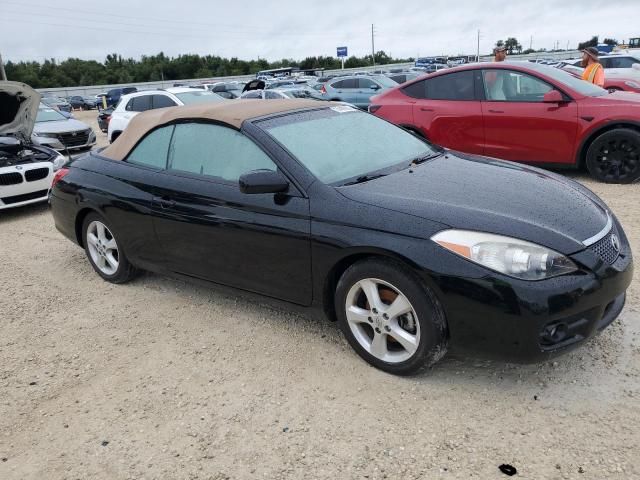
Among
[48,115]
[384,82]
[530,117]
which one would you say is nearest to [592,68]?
[530,117]

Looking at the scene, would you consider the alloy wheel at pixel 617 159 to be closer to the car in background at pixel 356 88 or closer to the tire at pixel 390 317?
the tire at pixel 390 317

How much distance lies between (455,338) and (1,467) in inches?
91.3

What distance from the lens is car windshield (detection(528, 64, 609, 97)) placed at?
6852 millimetres

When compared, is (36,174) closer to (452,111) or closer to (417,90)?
(417,90)

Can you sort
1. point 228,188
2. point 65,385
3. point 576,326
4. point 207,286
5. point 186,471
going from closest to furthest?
1. point 186,471
2. point 576,326
3. point 65,385
4. point 228,188
5. point 207,286

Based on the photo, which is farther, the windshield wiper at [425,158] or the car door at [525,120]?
the car door at [525,120]

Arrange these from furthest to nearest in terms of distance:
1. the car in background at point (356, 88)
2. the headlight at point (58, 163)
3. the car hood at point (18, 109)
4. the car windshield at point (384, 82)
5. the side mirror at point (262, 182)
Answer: the car windshield at point (384, 82), the car in background at point (356, 88), the headlight at point (58, 163), the car hood at point (18, 109), the side mirror at point (262, 182)

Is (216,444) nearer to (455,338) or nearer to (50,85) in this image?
(455,338)

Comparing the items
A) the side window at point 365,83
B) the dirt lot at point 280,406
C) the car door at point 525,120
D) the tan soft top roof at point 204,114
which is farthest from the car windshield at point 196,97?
the dirt lot at point 280,406

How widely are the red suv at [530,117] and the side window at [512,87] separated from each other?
0.01 m

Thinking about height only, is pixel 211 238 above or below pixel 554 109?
below

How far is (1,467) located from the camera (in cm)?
262

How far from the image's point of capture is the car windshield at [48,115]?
1335 cm

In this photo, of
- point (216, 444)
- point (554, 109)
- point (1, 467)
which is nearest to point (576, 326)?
point (216, 444)
